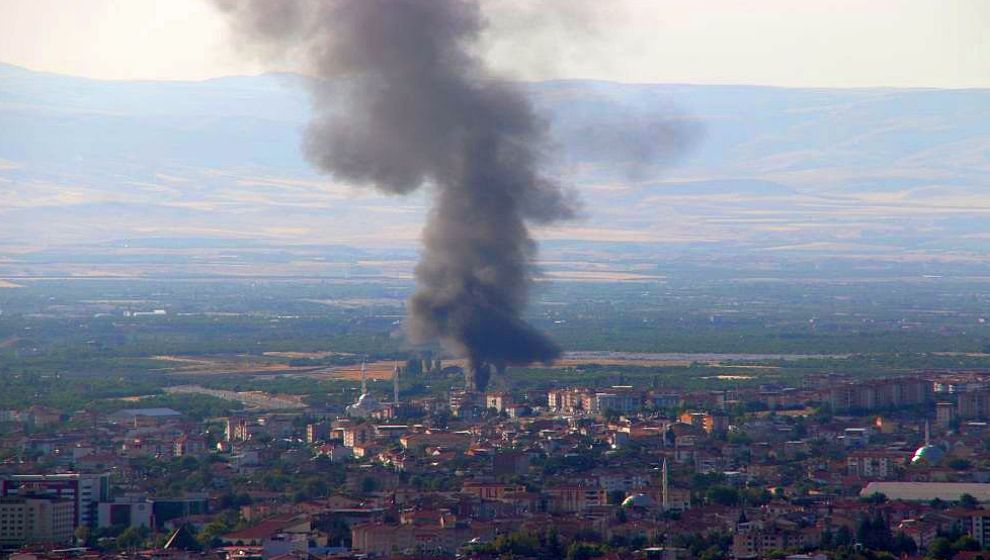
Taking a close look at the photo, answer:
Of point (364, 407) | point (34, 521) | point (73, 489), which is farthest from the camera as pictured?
point (364, 407)

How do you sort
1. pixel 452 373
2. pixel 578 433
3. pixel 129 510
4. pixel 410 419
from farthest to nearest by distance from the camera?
pixel 452 373 → pixel 410 419 → pixel 578 433 → pixel 129 510

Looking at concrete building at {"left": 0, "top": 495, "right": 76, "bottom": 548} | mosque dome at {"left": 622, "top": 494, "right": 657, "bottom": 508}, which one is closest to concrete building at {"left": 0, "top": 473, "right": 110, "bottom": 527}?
concrete building at {"left": 0, "top": 495, "right": 76, "bottom": 548}

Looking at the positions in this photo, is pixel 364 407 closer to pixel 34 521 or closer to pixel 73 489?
pixel 73 489

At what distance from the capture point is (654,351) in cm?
8600

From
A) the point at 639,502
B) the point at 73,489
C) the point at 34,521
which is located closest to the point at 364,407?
the point at 639,502

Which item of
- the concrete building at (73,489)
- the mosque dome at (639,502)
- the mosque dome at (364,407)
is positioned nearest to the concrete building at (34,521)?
the concrete building at (73,489)

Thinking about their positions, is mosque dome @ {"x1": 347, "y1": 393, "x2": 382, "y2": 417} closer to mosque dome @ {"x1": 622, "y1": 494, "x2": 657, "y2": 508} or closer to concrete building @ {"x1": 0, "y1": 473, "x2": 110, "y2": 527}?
concrete building @ {"x1": 0, "y1": 473, "x2": 110, "y2": 527}

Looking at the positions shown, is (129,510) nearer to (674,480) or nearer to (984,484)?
(674,480)

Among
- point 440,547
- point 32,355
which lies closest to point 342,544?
point 440,547

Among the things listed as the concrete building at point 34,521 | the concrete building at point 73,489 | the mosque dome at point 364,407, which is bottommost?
the concrete building at point 34,521

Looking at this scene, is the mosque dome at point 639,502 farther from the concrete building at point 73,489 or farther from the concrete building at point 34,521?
the concrete building at point 34,521

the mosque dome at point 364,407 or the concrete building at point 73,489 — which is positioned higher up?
the mosque dome at point 364,407

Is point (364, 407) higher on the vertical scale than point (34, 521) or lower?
higher

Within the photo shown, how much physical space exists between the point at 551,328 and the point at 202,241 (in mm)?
90123
